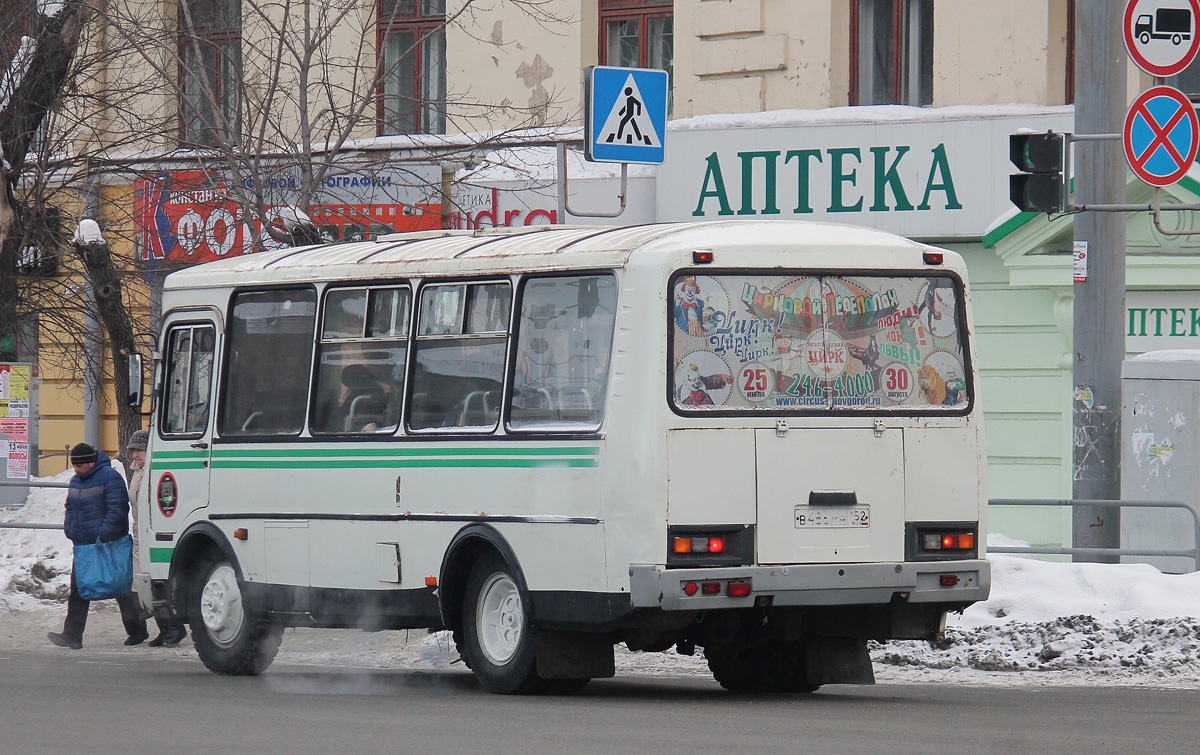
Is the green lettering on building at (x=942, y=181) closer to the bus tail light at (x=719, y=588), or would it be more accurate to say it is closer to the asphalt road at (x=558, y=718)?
the asphalt road at (x=558, y=718)

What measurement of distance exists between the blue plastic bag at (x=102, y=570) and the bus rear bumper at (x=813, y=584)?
259 inches

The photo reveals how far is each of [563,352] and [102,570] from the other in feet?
20.2

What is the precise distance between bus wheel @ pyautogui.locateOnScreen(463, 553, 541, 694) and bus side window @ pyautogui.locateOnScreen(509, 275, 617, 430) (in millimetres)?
843

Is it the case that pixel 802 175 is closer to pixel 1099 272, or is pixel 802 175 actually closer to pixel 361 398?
pixel 1099 272

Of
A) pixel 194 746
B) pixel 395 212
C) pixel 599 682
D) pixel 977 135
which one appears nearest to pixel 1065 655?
pixel 599 682

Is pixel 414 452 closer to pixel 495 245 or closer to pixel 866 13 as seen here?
pixel 495 245

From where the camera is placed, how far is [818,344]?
10906 millimetres

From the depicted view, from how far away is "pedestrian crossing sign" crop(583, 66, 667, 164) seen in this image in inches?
607

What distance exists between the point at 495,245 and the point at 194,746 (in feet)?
12.5

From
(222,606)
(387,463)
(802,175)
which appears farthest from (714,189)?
(387,463)

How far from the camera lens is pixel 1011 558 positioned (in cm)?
1449

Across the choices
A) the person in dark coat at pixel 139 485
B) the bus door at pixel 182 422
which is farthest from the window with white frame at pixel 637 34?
the bus door at pixel 182 422

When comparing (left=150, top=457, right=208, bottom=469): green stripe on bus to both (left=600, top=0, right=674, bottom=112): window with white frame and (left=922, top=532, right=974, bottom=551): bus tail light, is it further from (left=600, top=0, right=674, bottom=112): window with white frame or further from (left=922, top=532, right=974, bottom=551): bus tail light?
(left=600, top=0, right=674, bottom=112): window with white frame

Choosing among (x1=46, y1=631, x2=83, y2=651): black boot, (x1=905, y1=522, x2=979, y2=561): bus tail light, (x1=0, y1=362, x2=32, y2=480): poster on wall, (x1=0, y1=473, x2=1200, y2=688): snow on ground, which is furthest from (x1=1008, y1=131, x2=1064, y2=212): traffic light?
(x1=0, y1=362, x2=32, y2=480): poster on wall
